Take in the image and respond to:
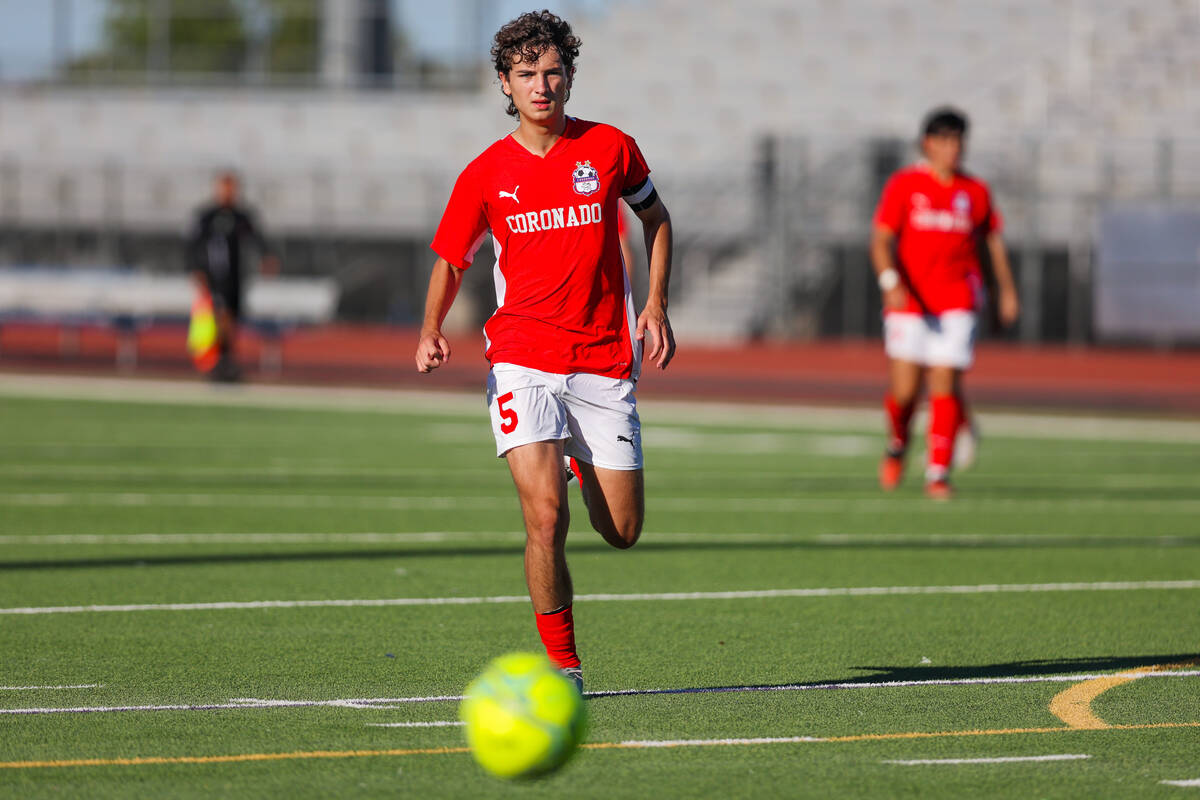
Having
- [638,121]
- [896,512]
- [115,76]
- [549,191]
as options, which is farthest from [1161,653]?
[115,76]

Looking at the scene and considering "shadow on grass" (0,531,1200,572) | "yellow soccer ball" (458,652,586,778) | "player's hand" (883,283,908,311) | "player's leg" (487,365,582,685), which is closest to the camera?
"yellow soccer ball" (458,652,586,778)

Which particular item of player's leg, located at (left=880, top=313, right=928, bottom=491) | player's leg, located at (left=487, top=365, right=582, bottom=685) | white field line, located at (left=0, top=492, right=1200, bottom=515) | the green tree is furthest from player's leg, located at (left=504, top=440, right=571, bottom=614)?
the green tree

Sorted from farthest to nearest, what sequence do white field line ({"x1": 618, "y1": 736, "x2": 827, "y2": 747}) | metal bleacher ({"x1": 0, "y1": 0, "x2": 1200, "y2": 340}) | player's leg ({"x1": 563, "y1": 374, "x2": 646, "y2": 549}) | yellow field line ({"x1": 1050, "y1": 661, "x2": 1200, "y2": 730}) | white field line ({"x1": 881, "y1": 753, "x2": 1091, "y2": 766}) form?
metal bleacher ({"x1": 0, "y1": 0, "x2": 1200, "y2": 340}), player's leg ({"x1": 563, "y1": 374, "x2": 646, "y2": 549}), yellow field line ({"x1": 1050, "y1": 661, "x2": 1200, "y2": 730}), white field line ({"x1": 618, "y1": 736, "x2": 827, "y2": 747}), white field line ({"x1": 881, "y1": 753, "x2": 1091, "y2": 766})

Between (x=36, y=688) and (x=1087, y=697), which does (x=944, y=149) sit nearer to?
(x=1087, y=697)

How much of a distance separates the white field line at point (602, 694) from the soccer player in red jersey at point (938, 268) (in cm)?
586

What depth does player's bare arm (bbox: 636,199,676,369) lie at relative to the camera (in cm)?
581

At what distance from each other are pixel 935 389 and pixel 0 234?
32.3 m

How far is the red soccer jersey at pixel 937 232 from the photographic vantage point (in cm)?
1225

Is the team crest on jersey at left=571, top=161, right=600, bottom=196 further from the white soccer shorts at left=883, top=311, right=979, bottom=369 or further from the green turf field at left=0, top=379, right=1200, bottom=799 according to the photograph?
the white soccer shorts at left=883, top=311, right=979, bottom=369

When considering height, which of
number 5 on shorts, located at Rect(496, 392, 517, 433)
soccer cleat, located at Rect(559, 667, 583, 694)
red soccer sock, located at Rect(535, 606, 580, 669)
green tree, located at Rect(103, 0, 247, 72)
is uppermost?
green tree, located at Rect(103, 0, 247, 72)

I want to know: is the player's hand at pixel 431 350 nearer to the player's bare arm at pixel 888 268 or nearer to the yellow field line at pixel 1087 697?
the yellow field line at pixel 1087 697

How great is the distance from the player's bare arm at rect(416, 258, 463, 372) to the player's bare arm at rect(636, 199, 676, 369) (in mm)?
619

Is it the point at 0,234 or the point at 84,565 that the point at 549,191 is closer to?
the point at 84,565

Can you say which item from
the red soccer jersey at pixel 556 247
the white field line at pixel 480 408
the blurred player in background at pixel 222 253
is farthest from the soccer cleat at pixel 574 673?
the blurred player in background at pixel 222 253
